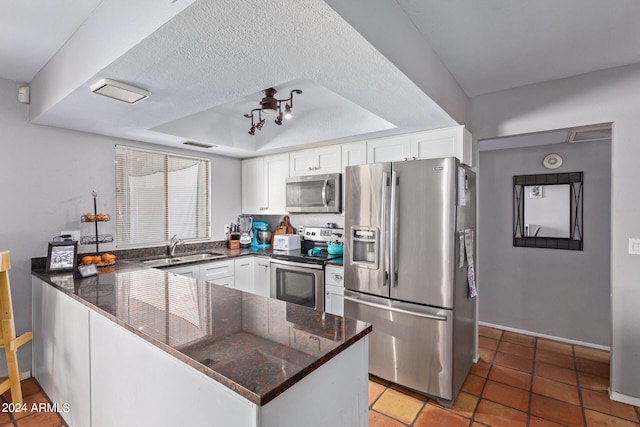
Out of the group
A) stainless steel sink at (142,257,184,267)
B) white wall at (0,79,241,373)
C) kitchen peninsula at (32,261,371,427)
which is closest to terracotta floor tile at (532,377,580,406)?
kitchen peninsula at (32,261,371,427)

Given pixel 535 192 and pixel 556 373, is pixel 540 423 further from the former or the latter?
pixel 535 192

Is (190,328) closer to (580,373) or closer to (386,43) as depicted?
(386,43)

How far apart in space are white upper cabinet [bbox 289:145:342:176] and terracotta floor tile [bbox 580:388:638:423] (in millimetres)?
2864

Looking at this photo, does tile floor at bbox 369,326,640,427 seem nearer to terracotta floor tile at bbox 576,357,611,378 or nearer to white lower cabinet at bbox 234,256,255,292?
terracotta floor tile at bbox 576,357,611,378

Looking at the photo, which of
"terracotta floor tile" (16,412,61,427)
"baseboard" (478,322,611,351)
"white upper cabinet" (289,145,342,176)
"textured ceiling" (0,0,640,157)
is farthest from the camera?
"white upper cabinet" (289,145,342,176)

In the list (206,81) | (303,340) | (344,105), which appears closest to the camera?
(303,340)

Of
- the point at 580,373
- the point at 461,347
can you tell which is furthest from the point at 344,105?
the point at 580,373

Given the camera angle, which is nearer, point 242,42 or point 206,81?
point 242,42

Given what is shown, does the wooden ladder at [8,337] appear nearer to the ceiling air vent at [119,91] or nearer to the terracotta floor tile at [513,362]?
the ceiling air vent at [119,91]

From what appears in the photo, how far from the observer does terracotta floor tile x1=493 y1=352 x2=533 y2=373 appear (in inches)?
112

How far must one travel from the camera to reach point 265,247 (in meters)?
4.27

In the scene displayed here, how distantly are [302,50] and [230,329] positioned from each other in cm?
128

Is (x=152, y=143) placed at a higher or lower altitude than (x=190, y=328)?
higher

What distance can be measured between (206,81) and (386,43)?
3.39 ft
